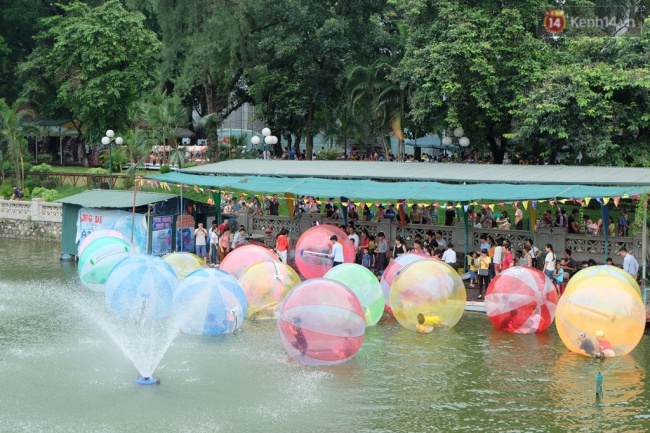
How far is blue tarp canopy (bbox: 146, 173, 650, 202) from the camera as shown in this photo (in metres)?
24.4

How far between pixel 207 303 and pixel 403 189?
9.20 m

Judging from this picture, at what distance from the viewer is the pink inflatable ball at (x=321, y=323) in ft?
57.7

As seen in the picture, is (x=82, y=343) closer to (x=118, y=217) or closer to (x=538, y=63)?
(x=118, y=217)

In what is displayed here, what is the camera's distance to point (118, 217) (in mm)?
31609

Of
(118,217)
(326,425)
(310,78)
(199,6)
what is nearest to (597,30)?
(310,78)

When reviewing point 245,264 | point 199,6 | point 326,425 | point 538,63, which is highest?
point 199,6

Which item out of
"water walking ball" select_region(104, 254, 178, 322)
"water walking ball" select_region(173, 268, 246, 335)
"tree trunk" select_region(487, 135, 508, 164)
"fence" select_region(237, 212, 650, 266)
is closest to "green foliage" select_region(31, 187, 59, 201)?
"fence" select_region(237, 212, 650, 266)

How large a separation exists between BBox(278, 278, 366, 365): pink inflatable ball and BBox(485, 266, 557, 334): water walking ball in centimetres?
458

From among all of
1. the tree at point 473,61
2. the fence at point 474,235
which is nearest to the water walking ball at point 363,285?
the fence at point 474,235

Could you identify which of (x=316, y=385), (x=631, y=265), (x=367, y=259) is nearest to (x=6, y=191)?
(x=367, y=259)

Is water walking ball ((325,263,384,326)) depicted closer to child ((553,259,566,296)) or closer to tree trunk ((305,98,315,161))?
child ((553,259,566,296))

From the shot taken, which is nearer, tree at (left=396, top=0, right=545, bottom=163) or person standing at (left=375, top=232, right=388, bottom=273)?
person standing at (left=375, top=232, right=388, bottom=273)

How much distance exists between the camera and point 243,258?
23.5 metres

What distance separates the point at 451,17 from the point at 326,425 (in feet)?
79.6
